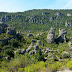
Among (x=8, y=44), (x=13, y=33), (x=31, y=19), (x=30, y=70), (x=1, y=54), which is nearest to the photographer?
(x=30, y=70)

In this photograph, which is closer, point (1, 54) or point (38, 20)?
point (1, 54)

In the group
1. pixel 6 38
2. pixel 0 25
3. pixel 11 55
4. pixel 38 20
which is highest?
pixel 38 20

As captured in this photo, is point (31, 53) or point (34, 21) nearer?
point (31, 53)

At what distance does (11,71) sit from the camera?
49.7 ft

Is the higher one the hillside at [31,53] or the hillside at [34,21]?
the hillside at [34,21]

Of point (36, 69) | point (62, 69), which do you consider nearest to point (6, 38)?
point (36, 69)

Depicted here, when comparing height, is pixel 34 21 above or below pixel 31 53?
above

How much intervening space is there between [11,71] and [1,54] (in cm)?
1462

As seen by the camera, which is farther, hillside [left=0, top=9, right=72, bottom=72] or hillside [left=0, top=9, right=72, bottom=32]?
hillside [left=0, top=9, right=72, bottom=32]

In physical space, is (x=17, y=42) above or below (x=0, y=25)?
below

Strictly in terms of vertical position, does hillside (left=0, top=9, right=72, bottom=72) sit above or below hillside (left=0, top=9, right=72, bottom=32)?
below

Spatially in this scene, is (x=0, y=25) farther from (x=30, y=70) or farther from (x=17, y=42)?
(x=30, y=70)

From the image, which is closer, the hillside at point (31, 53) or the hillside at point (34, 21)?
the hillside at point (31, 53)

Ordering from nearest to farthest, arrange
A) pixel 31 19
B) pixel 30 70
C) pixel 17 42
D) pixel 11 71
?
pixel 30 70, pixel 11 71, pixel 17 42, pixel 31 19
